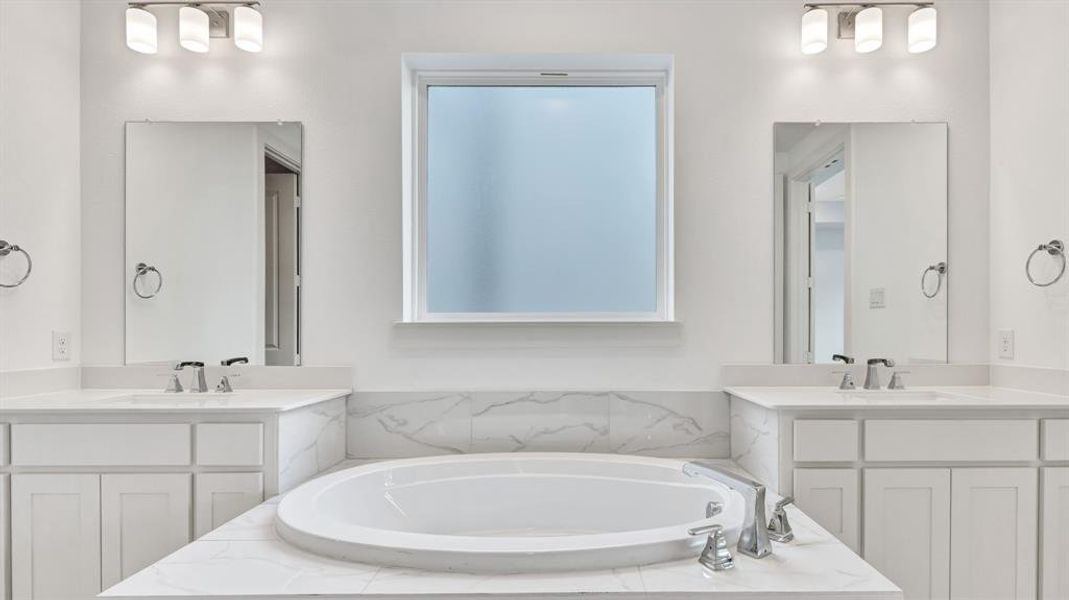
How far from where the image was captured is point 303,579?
1.15 metres

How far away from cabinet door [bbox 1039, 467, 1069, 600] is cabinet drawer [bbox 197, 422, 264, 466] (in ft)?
7.61

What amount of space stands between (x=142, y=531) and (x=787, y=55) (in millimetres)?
2654

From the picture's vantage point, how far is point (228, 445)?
170 centimetres

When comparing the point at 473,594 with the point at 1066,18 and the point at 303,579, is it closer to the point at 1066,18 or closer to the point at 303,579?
the point at 303,579

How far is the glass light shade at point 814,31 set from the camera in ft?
6.93

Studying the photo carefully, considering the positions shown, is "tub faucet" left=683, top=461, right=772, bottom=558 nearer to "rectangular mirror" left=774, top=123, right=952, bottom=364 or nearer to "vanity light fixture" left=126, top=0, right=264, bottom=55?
"rectangular mirror" left=774, top=123, right=952, bottom=364

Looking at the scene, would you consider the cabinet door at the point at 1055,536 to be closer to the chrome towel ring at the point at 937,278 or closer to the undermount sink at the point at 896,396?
the undermount sink at the point at 896,396

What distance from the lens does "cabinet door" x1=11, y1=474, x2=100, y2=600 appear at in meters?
1.68

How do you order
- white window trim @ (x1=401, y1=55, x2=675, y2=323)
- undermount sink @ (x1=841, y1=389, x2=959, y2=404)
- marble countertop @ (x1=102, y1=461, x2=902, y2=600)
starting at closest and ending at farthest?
1. marble countertop @ (x1=102, y1=461, x2=902, y2=600)
2. undermount sink @ (x1=841, y1=389, x2=959, y2=404)
3. white window trim @ (x1=401, y1=55, x2=675, y2=323)

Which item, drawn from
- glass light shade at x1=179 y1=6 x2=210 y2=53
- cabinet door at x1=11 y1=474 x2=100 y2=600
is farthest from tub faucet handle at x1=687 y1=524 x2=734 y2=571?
glass light shade at x1=179 y1=6 x2=210 y2=53

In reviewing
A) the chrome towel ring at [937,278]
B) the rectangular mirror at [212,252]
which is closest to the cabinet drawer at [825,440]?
the chrome towel ring at [937,278]

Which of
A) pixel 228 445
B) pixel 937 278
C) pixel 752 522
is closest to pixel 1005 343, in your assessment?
pixel 937 278

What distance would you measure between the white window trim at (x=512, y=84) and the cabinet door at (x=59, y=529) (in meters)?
1.11

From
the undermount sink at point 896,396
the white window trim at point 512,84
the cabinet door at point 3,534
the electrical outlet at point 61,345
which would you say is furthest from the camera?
the white window trim at point 512,84
